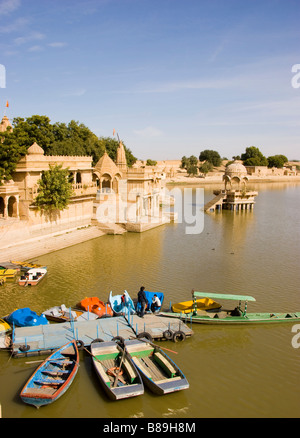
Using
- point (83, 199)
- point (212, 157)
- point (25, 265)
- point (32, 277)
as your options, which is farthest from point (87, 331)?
point (212, 157)

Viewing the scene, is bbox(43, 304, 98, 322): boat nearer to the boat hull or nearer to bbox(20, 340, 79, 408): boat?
bbox(20, 340, 79, 408): boat

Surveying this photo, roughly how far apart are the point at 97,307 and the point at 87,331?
74.4 inches

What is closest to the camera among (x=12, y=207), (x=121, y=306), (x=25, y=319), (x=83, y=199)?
(x=25, y=319)

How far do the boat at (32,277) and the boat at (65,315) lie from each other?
142 inches

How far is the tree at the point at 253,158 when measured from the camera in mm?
110875

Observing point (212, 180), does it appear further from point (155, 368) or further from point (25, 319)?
point (155, 368)

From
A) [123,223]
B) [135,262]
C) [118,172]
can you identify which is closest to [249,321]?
[135,262]

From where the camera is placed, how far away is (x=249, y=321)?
13828mm

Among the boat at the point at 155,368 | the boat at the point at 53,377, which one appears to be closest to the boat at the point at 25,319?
the boat at the point at 53,377

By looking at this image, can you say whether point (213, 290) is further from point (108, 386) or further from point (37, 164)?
point (37, 164)

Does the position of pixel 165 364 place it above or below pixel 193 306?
below

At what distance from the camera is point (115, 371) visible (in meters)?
10.4

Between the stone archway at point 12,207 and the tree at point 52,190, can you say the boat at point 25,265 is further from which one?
the tree at point 52,190
